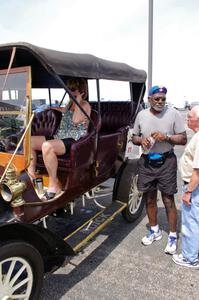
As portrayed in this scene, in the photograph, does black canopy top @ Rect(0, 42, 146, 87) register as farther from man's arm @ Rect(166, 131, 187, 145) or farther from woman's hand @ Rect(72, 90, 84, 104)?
man's arm @ Rect(166, 131, 187, 145)

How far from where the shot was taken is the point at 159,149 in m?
3.70

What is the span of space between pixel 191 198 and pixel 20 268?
1.81 meters

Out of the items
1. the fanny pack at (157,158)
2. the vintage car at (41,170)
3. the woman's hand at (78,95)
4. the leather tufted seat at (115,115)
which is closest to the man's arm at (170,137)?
the fanny pack at (157,158)

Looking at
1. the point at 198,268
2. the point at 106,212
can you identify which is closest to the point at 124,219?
the point at 106,212

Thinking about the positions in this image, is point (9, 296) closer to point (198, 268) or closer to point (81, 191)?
point (81, 191)

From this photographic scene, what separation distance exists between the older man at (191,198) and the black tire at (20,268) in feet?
5.28

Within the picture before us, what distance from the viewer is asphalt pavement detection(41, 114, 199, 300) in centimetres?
297

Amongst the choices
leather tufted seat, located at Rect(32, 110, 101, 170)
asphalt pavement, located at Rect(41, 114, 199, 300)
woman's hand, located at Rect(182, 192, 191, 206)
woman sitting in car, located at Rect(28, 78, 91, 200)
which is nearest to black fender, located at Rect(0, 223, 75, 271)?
asphalt pavement, located at Rect(41, 114, 199, 300)

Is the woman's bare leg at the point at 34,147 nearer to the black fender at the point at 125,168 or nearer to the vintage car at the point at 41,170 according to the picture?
the vintage car at the point at 41,170

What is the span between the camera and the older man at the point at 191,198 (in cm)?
315

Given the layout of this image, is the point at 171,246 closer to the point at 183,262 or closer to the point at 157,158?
the point at 183,262

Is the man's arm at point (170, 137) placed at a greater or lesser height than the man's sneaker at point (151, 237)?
greater

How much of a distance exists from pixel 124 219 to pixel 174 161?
4.27 feet

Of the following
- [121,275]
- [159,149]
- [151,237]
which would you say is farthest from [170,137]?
[121,275]
